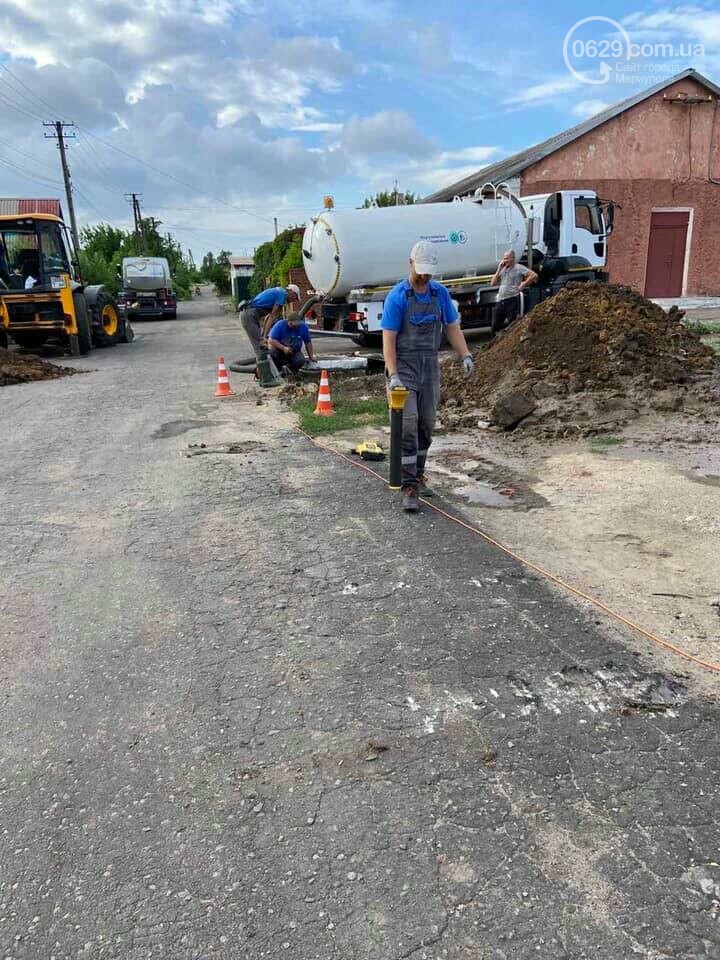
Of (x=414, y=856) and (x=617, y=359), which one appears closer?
(x=414, y=856)

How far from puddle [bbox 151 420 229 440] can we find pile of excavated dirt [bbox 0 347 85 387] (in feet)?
18.4

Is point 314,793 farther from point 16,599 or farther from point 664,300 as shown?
point 664,300

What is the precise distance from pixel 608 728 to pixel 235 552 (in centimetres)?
258

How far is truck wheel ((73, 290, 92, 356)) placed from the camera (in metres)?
15.6

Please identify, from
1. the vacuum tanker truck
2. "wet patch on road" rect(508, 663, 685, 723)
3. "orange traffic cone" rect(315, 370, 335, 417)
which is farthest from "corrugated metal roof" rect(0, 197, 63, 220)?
"wet patch on road" rect(508, 663, 685, 723)

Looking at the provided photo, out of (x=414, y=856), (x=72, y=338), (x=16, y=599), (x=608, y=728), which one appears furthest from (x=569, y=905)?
(x=72, y=338)

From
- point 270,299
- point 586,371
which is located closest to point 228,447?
point 586,371

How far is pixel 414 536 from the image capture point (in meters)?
4.59

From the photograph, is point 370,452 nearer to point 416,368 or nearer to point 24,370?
point 416,368

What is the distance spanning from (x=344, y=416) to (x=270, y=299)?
13.2 feet

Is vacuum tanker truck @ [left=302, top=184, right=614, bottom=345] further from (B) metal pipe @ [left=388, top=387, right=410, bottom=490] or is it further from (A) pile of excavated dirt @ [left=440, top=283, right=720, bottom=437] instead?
(B) metal pipe @ [left=388, top=387, right=410, bottom=490]

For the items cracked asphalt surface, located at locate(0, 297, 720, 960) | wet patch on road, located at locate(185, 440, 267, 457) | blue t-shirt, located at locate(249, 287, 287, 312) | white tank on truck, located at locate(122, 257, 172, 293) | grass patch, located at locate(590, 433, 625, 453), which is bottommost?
Result: cracked asphalt surface, located at locate(0, 297, 720, 960)

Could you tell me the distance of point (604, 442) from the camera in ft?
22.3

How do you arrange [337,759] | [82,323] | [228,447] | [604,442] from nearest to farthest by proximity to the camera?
1. [337,759]
2. [604,442]
3. [228,447]
4. [82,323]
